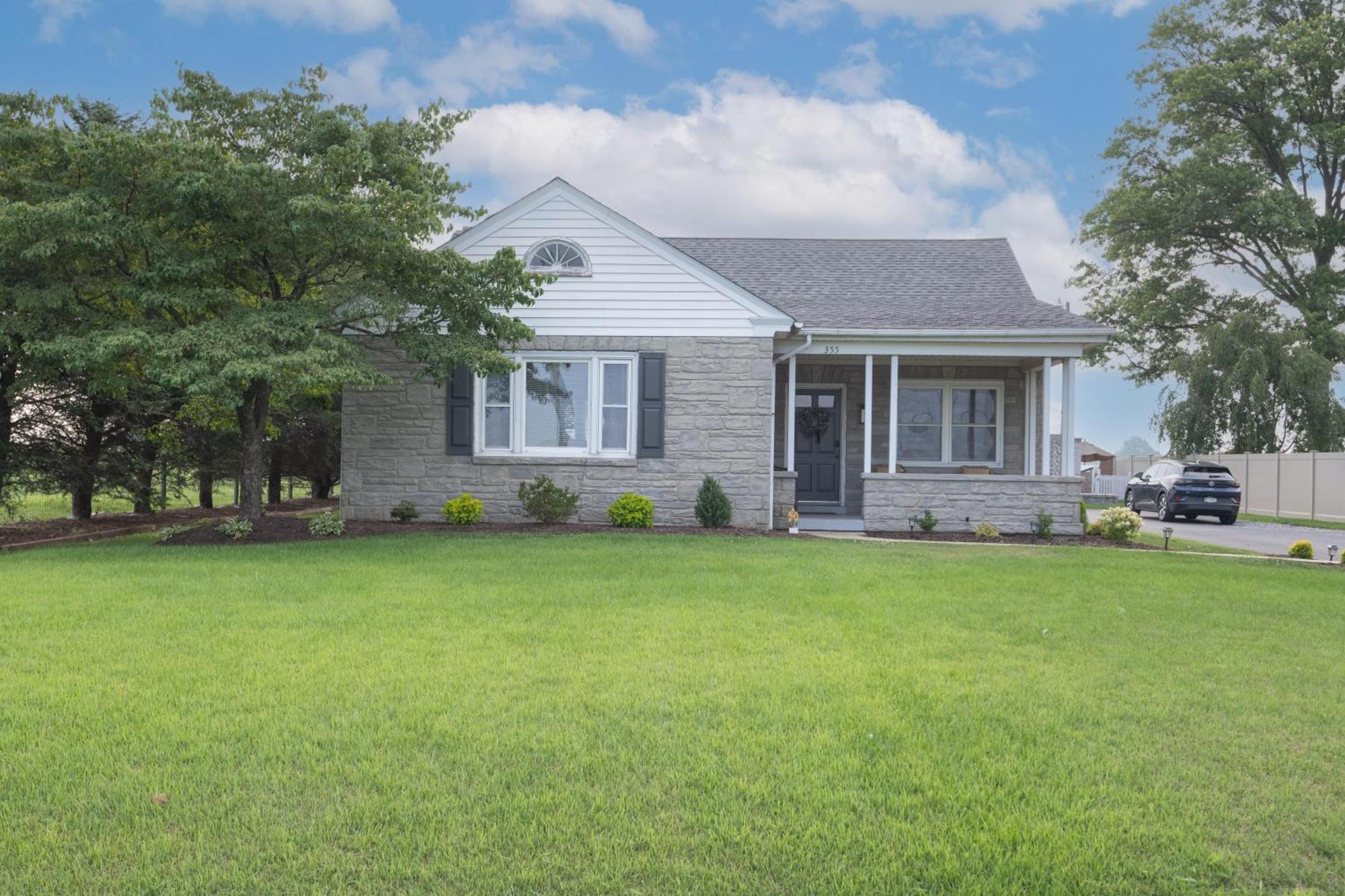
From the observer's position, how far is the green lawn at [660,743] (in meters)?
2.98

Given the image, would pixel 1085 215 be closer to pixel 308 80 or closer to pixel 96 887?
pixel 308 80

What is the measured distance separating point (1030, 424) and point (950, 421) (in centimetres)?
135

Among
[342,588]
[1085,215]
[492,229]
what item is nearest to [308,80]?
[492,229]

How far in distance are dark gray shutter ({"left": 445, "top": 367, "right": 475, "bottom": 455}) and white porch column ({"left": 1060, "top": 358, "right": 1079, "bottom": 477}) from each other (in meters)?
9.17

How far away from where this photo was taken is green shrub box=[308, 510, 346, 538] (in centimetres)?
1218

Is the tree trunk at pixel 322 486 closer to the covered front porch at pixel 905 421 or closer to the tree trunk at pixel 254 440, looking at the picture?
the tree trunk at pixel 254 440

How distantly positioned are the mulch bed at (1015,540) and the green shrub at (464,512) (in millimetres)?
6048

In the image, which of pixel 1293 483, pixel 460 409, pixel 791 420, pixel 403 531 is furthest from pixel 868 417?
pixel 1293 483

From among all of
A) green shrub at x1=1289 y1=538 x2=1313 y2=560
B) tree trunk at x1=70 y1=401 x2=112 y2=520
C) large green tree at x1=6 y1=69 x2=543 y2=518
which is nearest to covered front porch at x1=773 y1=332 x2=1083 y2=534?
green shrub at x1=1289 y1=538 x2=1313 y2=560

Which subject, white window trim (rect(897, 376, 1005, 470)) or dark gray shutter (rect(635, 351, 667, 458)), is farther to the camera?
white window trim (rect(897, 376, 1005, 470))

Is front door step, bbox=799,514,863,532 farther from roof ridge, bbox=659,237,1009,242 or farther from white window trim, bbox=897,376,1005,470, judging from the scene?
roof ridge, bbox=659,237,1009,242

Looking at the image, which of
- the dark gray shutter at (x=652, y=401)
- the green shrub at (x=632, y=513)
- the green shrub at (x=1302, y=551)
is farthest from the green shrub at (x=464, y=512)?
the green shrub at (x=1302, y=551)

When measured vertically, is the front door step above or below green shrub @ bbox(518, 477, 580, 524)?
below

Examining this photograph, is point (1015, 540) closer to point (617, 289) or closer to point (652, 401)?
point (652, 401)
